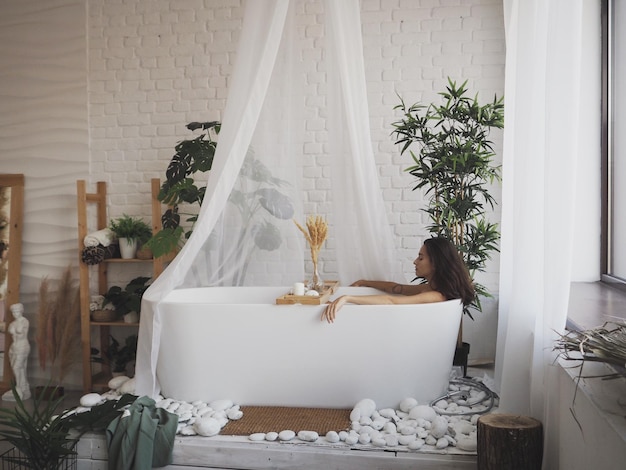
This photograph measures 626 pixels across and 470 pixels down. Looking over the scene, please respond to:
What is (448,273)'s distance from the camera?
3330 mm

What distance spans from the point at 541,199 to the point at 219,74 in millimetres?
2949

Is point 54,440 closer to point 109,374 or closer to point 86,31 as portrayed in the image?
point 109,374

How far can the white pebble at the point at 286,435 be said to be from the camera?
2.76m

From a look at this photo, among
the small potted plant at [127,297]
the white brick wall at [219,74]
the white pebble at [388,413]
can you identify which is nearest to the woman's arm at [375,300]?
the white pebble at [388,413]

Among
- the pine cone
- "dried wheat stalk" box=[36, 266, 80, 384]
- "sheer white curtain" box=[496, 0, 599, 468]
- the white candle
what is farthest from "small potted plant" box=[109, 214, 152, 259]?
"sheer white curtain" box=[496, 0, 599, 468]

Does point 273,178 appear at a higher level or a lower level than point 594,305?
higher

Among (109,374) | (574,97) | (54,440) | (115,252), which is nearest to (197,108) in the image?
(115,252)

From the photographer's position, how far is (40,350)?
15.5 ft

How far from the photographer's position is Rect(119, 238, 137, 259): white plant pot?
182 inches

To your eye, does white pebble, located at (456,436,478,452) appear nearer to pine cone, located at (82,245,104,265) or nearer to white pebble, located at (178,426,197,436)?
white pebble, located at (178,426,197,436)

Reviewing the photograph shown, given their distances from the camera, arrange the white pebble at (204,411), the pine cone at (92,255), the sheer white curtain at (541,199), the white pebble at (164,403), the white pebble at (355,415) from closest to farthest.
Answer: the sheer white curtain at (541,199) < the white pebble at (355,415) < the white pebble at (204,411) < the white pebble at (164,403) < the pine cone at (92,255)

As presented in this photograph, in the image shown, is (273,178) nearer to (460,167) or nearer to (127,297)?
(460,167)

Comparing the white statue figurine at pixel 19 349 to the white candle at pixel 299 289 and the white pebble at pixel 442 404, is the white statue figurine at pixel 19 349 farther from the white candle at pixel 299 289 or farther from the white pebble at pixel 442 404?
the white pebble at pixel 442 404

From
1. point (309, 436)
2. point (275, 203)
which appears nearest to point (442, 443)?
point (309, 436)
